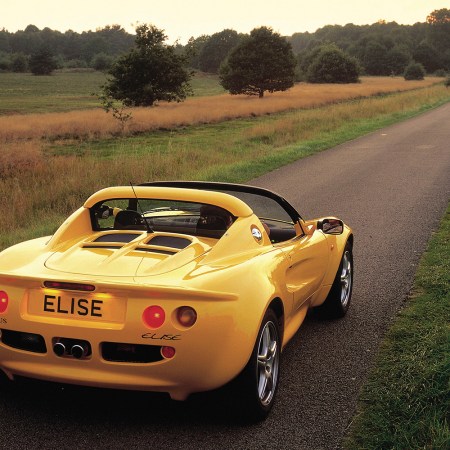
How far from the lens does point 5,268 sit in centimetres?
349

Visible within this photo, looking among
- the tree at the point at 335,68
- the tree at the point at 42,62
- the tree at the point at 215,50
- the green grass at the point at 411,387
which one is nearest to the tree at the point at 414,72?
the tree at the point at 335,68

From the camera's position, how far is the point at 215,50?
438ft

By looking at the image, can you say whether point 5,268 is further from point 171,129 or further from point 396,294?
point 171,129

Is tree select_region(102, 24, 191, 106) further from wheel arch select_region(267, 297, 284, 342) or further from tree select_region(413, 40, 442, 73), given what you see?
tree select_region(413, 40, 442, 73)

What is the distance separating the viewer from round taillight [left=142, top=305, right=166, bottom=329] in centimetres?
308

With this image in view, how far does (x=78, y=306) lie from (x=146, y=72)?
38.2 m

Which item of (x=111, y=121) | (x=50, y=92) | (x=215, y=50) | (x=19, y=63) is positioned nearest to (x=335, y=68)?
(x=50, y=92)

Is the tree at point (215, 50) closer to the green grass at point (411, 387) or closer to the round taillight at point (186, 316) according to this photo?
the green grass at point (411, 387)

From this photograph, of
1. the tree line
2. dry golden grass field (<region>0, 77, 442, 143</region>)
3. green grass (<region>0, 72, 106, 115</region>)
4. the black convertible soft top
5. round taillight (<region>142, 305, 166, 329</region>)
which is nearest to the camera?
round taillight (<region>142, 305, 166, 329</region>)

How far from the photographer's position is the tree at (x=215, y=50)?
134 m

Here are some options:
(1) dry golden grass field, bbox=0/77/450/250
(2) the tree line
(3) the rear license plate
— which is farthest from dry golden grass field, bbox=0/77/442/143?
(2) the tree line

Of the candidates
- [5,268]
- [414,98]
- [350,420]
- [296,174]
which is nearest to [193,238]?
[5,268]

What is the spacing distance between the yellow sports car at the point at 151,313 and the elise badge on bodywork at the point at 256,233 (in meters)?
0.04

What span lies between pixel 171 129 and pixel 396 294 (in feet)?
84.4
